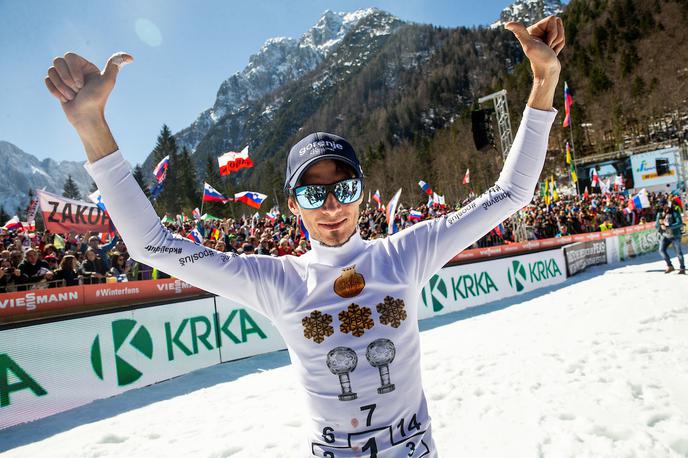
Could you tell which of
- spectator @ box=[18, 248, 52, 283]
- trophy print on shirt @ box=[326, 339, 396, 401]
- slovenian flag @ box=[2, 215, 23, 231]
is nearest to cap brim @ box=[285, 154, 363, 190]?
trophy print on shirt @ box=[326, 339, 396, 401]

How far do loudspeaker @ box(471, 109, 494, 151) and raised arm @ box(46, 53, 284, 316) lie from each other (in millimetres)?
14722

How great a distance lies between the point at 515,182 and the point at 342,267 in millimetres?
840

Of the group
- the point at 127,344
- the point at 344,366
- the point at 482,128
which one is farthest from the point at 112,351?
the point at 482,128

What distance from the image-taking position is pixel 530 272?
14000mm

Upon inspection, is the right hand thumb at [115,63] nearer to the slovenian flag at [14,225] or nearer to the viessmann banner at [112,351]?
the viessmann banner at [112,351]

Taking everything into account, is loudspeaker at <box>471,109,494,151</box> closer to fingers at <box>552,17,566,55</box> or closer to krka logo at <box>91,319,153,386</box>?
krka logo at <box>91,319,153,386</box>

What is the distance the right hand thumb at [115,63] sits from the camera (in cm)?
138

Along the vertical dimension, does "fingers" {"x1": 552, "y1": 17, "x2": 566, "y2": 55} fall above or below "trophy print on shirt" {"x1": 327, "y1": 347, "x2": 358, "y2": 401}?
above

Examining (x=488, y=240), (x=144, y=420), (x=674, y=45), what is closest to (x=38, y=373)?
(x=144, y=420)

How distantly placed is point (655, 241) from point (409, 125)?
3428 inches

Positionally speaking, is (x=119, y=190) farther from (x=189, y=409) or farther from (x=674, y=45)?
(x=674, y=45)

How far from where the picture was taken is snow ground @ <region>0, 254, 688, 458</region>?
11.8 feet

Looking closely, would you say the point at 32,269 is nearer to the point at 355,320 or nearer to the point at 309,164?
the point at 309,164

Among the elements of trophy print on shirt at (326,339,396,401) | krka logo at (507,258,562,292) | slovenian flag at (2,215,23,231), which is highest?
slovenian flag at (2,215,23,231)
